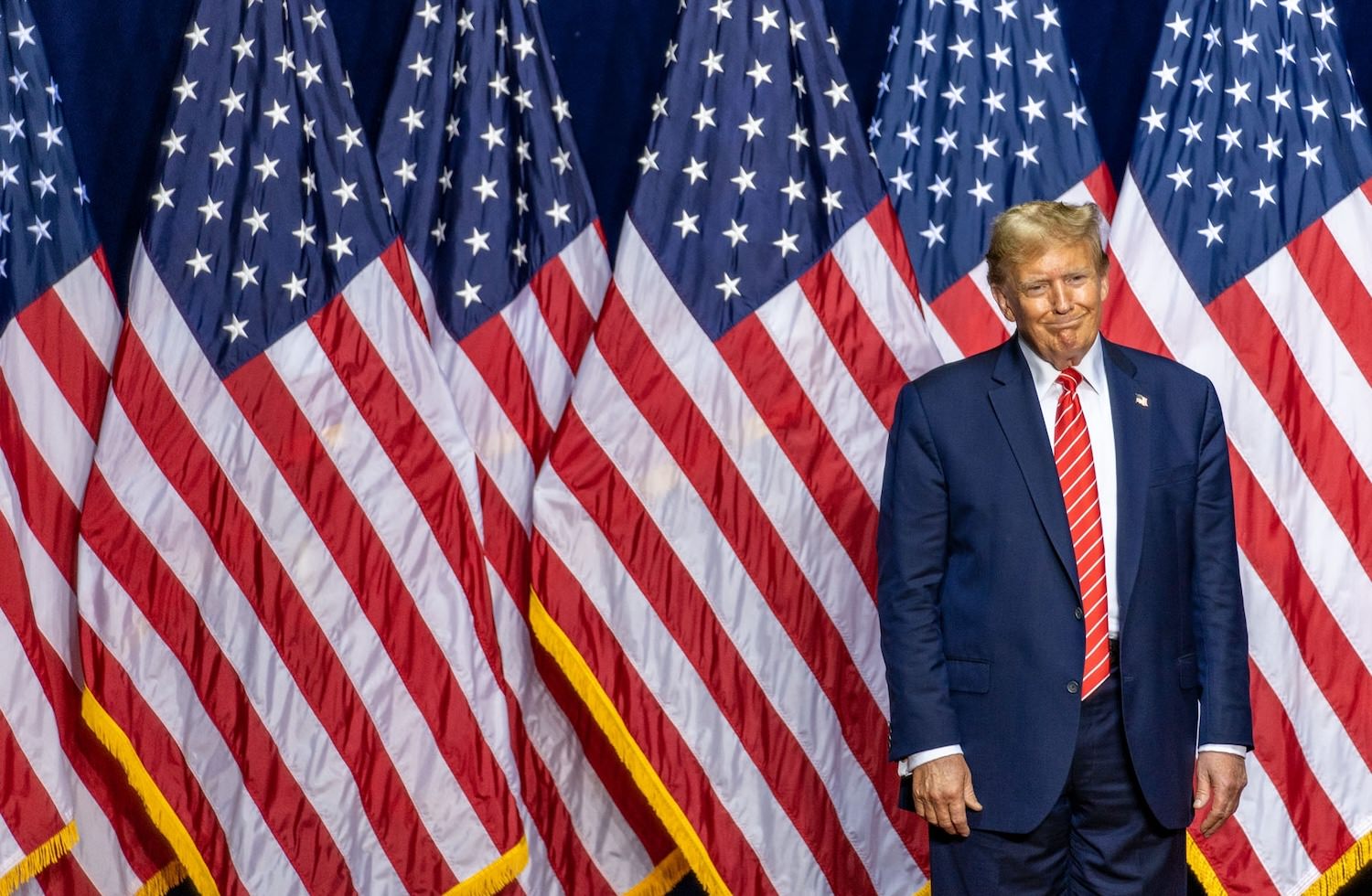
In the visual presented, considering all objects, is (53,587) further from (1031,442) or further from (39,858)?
(1031,442)

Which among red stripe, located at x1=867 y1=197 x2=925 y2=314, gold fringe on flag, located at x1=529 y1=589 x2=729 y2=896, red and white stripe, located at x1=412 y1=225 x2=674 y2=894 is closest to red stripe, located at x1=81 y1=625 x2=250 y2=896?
red and white stripe, located at x1=412 y1=225 x2=674 y2=894

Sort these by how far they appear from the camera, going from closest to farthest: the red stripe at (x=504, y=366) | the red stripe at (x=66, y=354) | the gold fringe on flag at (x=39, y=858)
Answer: the gold fringe on flag at (x=39, y=858)
the red stripe at (x=66, y=354)
the red stripe at (x=504, y=366)

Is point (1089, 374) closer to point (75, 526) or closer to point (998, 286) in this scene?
point (998, 286)

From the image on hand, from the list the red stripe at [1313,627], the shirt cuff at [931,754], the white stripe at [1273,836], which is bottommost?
the white stripe at [1273,836]

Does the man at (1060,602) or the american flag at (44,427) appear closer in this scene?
the man at (1060,602)

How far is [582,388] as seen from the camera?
2.81 metres

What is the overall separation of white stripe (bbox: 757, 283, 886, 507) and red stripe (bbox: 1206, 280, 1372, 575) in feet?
2.18

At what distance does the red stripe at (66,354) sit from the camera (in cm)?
283

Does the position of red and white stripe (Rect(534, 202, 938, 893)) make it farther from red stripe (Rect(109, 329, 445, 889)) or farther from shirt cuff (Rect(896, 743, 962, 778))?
shirt cuff (Rect(896, 743, 962, 778))

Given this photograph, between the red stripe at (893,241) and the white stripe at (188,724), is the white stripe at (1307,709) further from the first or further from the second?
the white stripe at (188,724)

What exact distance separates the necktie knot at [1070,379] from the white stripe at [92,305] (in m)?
1.73

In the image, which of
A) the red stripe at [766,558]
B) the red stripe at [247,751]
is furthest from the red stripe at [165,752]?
the red stripe at [766,558]

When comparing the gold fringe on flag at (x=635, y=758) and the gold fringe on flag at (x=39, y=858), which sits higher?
the gold fringe on flag at (x=39, y=858)

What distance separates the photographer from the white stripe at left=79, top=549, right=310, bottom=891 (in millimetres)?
2754
